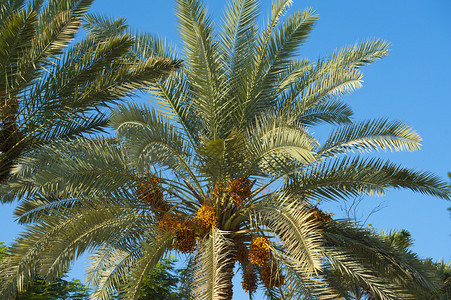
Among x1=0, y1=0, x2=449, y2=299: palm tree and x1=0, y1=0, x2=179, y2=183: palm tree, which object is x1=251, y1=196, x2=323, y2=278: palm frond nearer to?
x1=0, y1=0, x2=449, y2=299: palm tree

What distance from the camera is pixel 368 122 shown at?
1023 centimetres

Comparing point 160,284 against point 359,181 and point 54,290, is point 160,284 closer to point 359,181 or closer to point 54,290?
point 54,290

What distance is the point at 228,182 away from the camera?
386 inches

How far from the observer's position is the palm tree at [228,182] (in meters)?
8.88

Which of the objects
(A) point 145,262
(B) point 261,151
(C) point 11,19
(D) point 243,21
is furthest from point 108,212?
(D) point 243,21

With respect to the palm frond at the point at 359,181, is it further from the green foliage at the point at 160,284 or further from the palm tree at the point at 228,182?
the green foliage at the point at 160,284

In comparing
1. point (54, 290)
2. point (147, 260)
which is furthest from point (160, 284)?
point (147, 260)

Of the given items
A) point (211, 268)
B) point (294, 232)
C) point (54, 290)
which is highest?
point (54, 290)

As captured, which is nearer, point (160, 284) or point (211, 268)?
point (211, 268)

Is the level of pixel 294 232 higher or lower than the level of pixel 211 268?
higher

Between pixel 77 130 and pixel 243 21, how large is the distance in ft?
15.2

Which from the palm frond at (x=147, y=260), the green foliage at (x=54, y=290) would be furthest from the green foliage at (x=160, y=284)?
the palm frond at (x=147, y=260)

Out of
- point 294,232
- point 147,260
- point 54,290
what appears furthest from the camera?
point 54,290

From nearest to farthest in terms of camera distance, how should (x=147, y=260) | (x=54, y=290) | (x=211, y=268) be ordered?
(x=211, y=268)
(x=147, y=260)
(x=54, y=290)
